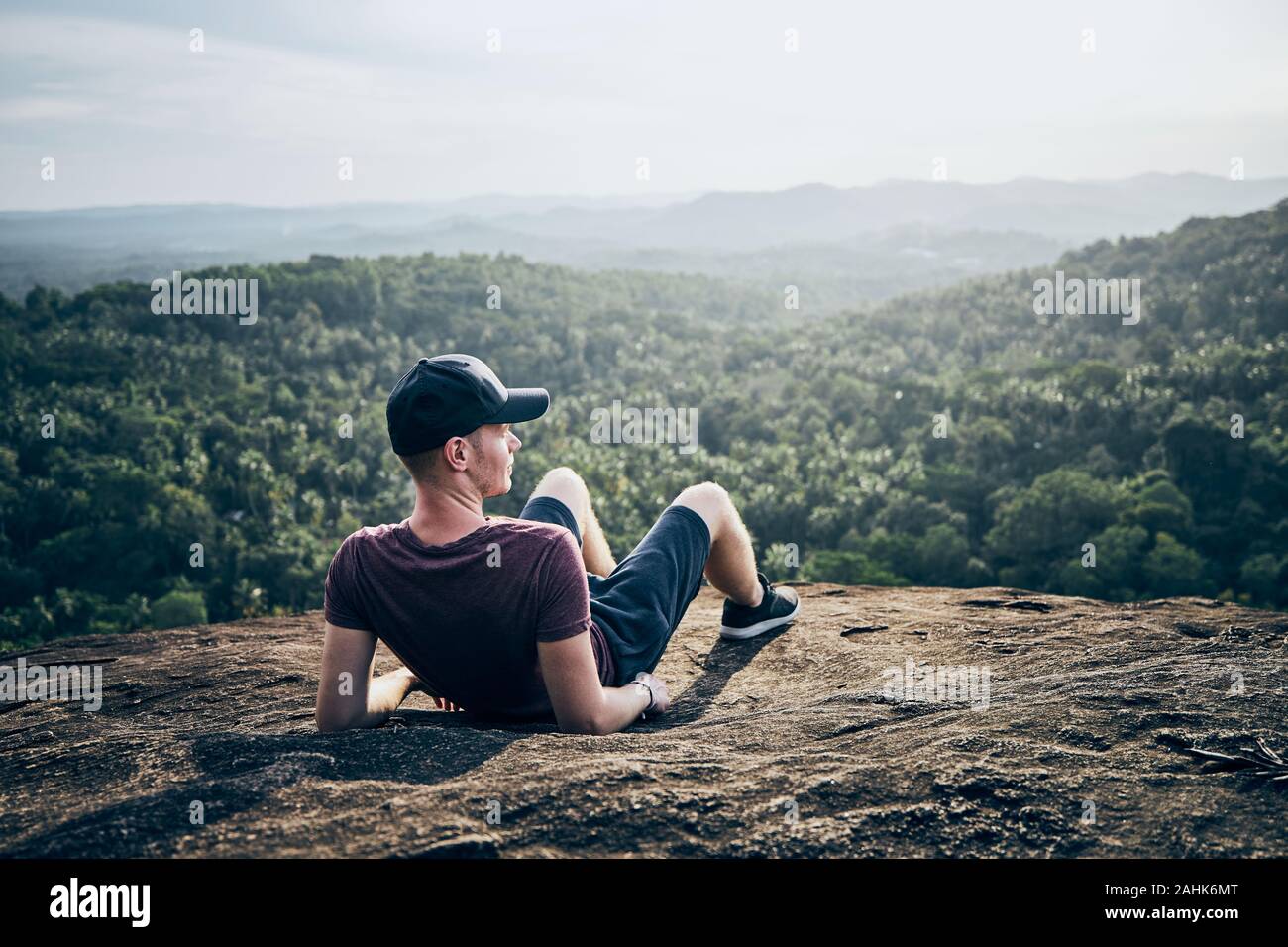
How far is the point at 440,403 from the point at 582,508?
1.31 meters

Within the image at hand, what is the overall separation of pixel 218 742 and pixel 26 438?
182 feet

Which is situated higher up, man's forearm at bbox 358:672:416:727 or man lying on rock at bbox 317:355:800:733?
man lying on rock at bbox 317:355:800:733

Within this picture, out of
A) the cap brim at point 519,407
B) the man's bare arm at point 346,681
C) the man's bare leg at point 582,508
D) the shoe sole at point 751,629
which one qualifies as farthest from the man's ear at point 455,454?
the shoe sole at point 751,629

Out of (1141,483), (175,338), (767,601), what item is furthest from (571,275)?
(767,601)

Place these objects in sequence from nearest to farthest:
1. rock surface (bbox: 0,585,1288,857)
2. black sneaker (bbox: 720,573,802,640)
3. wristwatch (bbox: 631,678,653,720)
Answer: rock surface (bbox: 0,585,1288,857), wristwatch (bbox: 631,678,653,720), black sneaker (bbox: 720,573,802,640)

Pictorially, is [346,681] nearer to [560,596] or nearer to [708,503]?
[560,596]

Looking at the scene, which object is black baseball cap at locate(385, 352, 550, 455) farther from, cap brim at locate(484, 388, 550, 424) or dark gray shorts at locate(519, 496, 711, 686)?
dark gray shorts at locate(519, 496, 711, 686)

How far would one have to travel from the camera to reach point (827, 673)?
14.1 ft

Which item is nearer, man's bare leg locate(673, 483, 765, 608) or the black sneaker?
man's bare leg locate(673, 483, 765, 608)

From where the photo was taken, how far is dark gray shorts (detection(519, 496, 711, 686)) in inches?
137

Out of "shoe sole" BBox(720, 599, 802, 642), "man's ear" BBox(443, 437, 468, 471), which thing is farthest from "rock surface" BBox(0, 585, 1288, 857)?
"man's ear" BBox(443, 437, 468, 471)

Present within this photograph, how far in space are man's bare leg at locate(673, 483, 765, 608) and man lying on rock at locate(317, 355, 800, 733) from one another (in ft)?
2.54

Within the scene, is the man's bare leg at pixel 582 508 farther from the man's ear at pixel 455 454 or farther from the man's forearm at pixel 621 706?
the man's ear at pixel 455 454
